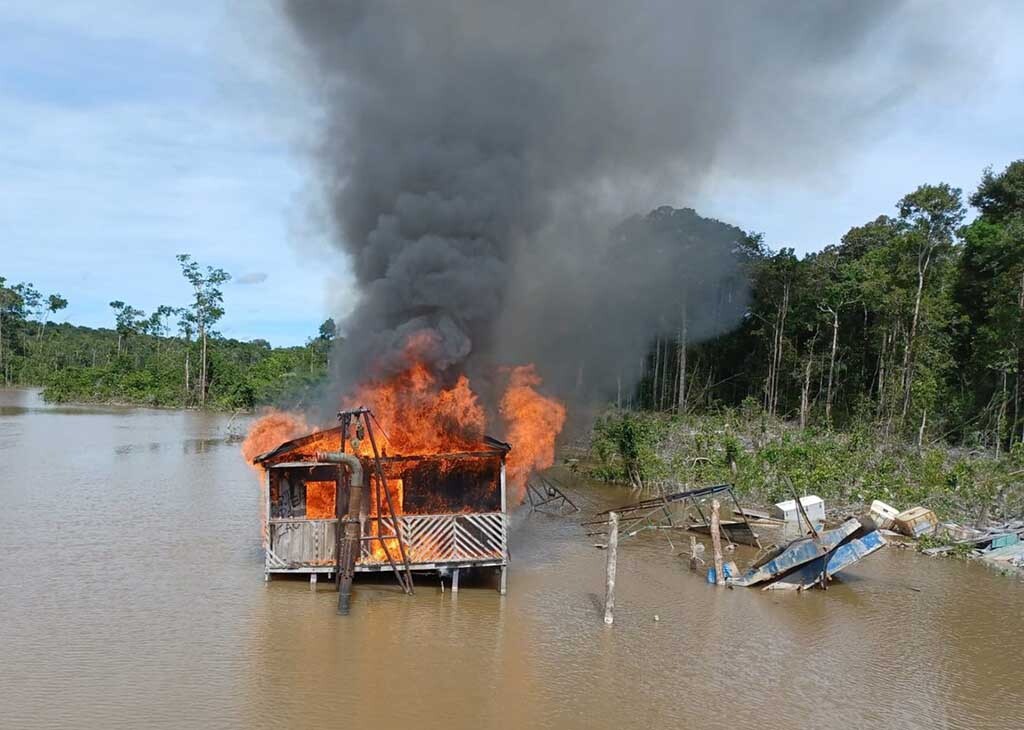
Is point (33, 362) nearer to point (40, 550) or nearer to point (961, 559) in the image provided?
point (40, 550)

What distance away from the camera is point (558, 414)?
22484 mm

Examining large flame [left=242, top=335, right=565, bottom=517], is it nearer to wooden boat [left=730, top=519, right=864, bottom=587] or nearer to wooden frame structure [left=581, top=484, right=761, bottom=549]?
wooden frame structure [left=581, top=484, right=761, bottom=549]

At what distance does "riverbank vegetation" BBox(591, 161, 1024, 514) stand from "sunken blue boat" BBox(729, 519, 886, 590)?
30.7 ft

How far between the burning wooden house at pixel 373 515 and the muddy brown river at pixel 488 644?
2.62ft

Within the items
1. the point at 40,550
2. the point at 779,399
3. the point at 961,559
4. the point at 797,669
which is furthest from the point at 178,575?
the point at 779,399

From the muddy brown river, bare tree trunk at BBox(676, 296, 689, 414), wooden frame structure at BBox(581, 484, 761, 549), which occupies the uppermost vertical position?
bare tree trunk at BBox(676, 296, 689, 414)

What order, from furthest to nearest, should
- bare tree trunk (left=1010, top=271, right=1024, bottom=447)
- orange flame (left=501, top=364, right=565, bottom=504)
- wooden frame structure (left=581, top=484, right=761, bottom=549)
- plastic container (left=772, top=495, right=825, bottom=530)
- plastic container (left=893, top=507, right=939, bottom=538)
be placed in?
bare tree trunk (left=1010, top=271, right=1024, bottom=447), plastic container (left=893, top=507, right=939, bottom=538), wooden frame structure (left=581, top=484, right=761, bottom=549), plastic container (left=772, top=495, right=825, bottom=530), orange flame (left=501, top=364, right=565, bottom=504)

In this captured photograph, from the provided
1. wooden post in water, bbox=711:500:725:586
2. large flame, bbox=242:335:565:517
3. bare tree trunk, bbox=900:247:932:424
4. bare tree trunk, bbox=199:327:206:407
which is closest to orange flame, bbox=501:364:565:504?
large flame, bbox=242:335:565:517

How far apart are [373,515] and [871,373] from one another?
48279 mm

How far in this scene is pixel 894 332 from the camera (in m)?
44.1

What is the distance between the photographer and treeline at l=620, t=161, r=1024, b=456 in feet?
128

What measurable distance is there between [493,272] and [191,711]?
1241 cm

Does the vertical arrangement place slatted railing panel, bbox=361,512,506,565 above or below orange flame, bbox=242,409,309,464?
below

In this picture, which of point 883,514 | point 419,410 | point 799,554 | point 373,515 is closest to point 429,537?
point 373,515
